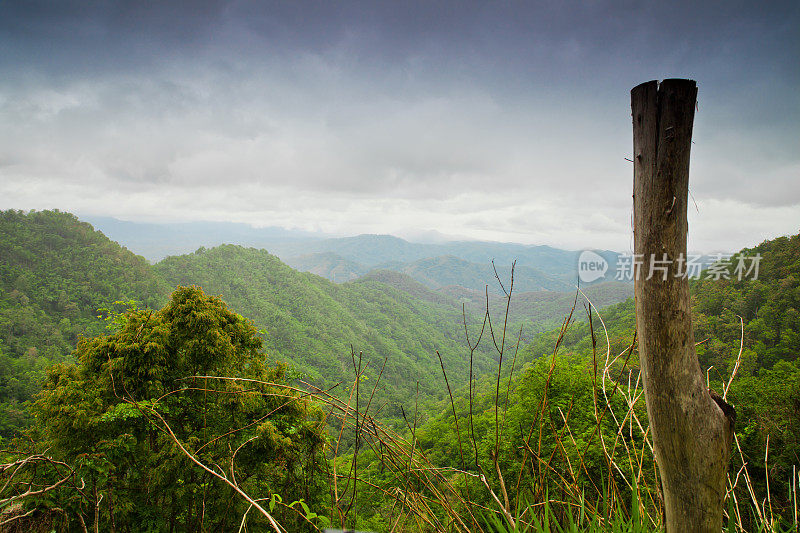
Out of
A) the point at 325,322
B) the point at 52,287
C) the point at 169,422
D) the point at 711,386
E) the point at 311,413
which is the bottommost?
the point at 325,322

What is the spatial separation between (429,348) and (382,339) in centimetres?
1397

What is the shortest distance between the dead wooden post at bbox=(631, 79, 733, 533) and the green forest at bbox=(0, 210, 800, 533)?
5.6 inches

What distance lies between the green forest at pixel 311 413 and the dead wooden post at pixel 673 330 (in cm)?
14

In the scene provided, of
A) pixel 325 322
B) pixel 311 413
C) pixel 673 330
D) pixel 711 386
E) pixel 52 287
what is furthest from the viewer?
pixel 325 322

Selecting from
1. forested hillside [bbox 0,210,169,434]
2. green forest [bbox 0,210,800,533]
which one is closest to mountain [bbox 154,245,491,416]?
green forest [bbox 0,210,800,533]

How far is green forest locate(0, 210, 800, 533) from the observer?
1.10 metres

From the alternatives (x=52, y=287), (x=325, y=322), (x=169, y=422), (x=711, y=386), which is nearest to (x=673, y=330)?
(x=711, y=386)

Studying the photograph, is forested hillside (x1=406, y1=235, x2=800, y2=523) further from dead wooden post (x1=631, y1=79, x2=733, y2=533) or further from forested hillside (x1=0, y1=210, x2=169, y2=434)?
forested hillside (x1=0, y1=210, x2=169, y2=434)

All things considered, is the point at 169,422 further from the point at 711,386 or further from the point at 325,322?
the point at 325,322

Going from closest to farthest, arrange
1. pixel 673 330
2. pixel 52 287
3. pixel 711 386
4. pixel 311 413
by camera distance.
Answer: pixel 673 330, pixel 711 386, pixel 311 413, pixel 52 287

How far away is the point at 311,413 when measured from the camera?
5.38 meters

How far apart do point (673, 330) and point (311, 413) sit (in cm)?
540

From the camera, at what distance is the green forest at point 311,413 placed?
110 cm

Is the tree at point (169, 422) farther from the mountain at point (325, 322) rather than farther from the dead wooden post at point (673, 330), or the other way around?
the mountain at point (325, 322)
